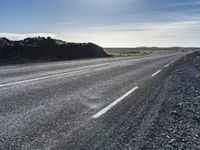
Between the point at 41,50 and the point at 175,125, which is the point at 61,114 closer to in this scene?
the point at 175,125

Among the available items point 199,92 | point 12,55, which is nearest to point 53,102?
point 199,92

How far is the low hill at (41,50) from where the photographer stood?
1168 inches

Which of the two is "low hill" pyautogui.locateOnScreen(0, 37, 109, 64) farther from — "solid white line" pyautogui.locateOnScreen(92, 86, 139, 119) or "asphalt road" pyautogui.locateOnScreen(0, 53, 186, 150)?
"solid white line" pyautogui.locateOnScreen(92, 86, 139, 119)

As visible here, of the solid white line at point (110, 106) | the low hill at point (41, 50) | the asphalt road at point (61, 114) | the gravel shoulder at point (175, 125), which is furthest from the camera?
the low hill at point (41, 50)

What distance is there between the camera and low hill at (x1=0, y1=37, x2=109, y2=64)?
97.3 ft

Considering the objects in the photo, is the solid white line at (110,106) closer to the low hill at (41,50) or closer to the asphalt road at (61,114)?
the asphalt road at (61,114)

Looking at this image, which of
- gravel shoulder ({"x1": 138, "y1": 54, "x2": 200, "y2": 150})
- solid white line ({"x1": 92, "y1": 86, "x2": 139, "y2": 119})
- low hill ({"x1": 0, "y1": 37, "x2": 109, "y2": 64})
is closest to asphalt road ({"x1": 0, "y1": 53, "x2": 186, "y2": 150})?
solid white line ({"x1": 92, "y1": 86, "x2": 139, "y2": 119})

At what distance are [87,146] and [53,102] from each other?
11.1 ft

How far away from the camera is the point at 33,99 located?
25.8ft

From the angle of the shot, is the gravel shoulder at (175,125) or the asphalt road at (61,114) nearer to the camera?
the asphalt road at (61,114)

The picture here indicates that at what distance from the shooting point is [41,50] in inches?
1405

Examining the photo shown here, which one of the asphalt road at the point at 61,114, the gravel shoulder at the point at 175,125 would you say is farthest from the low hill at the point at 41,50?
the gravel shoulder at the point at 175,125

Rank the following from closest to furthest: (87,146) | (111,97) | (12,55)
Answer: (87,146), (111,97), (12,55)

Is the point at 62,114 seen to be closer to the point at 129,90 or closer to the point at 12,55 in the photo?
the point at 129,90
